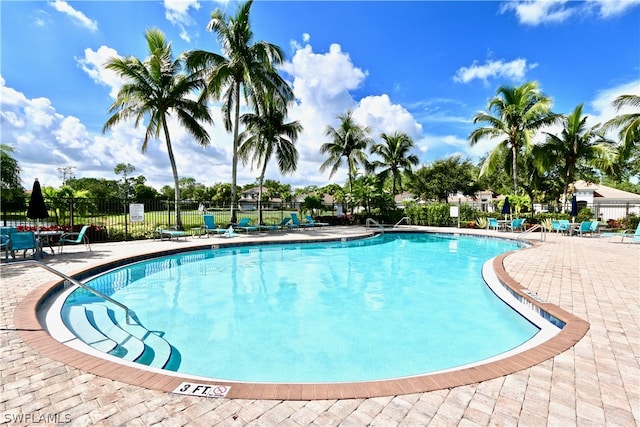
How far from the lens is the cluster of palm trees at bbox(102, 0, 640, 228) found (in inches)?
597

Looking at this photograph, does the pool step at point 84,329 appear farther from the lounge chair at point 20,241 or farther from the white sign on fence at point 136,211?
→ the white sign on fence at point 136,211

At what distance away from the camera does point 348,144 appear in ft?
82.7

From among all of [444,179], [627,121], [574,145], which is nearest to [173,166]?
[627,121]

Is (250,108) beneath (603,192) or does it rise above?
above

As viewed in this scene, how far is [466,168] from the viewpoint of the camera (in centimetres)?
4162

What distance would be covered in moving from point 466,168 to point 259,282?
4044 centimetres

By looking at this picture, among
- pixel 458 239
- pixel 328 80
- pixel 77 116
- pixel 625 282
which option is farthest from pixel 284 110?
pixel 625 282

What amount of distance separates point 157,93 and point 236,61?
13.8 feet

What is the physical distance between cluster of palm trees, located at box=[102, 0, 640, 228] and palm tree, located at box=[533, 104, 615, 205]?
58mm

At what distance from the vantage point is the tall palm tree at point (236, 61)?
15.5m

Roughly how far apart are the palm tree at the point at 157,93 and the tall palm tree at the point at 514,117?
18711mm

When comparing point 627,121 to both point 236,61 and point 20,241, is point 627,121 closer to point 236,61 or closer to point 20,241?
point 236,61

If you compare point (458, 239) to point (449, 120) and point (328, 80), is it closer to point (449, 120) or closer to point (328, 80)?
point (328, 80)

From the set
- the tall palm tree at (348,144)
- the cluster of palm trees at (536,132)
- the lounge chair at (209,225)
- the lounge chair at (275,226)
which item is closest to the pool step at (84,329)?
the lounge chair at (209,225)
